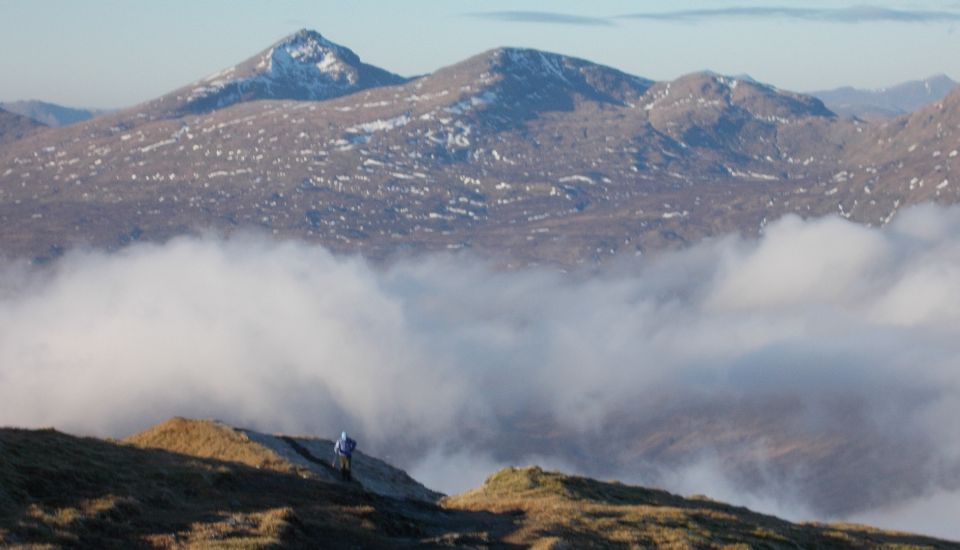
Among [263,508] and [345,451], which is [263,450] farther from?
[263,508]

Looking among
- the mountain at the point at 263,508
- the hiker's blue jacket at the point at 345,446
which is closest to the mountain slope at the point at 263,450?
the mountain at the point at 263,508

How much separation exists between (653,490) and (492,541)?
1514 inches

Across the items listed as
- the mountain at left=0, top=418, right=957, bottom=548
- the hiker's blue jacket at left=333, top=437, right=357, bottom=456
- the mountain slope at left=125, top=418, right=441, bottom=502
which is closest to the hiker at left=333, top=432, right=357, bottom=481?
the hiker's blue jacket at left=333, top=437, right=357, bottom=456

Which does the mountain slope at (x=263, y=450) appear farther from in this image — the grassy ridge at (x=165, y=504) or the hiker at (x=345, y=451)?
the grassy ridge at (x=165, y=504)

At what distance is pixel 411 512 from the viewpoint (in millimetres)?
63812

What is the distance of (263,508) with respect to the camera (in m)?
58.2

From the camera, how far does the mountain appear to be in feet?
167

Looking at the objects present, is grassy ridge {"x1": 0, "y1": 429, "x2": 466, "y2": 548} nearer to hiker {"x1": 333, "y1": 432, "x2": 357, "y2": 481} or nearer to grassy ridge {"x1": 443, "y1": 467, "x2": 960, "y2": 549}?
hiker {"x1": 333, "y1": 432, "x2": 357, "y2": 481}

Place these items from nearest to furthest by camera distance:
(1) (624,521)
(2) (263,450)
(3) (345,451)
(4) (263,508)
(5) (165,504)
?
(5) (165,504)
(4) (263,508)
(1) (624,521)
(3) (345,451)
(2) (263,450)

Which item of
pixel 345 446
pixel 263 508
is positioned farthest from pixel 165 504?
pixel 345 446

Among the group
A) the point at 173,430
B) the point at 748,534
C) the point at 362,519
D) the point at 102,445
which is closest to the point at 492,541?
the point at 362,519

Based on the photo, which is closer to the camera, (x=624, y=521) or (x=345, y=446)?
(x=624, y=521)

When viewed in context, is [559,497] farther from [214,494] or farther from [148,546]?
[148,546]

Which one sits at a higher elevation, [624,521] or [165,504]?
[624,521]
